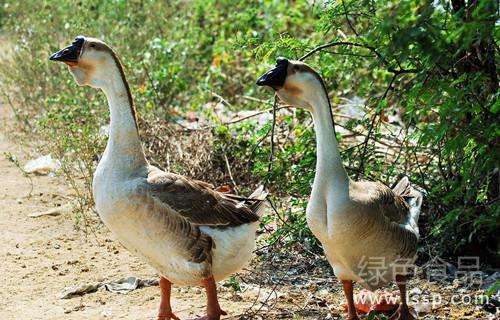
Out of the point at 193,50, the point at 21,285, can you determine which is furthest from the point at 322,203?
the point at 193,50

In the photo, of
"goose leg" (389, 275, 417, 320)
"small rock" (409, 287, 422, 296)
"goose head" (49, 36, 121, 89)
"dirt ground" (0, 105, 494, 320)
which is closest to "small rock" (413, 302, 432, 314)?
"dirt ground" (0, 105, 494, 320)

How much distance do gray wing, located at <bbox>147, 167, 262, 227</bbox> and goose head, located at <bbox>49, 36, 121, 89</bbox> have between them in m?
0.69

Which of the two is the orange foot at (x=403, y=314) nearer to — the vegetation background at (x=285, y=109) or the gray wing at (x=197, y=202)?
the vegetation background at (x=285, y=109)

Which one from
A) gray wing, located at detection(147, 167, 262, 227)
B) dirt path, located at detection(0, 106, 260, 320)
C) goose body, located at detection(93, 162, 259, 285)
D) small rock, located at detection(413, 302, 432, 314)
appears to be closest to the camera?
goose body, located at detection(93, 162, 259, 285)

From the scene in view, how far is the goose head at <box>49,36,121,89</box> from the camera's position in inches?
198

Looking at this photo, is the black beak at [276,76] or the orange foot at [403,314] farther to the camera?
the orange foot at [403,314]

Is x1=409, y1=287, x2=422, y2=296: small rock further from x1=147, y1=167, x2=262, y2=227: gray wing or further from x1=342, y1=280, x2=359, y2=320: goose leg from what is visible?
x1=147, y1=167, x2=262, y2=227: gray wing

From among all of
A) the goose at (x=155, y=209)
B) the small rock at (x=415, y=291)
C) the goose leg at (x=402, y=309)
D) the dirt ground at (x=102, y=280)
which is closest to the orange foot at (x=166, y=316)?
the goose at (x=155, y=209)

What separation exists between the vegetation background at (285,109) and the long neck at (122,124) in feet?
4.22

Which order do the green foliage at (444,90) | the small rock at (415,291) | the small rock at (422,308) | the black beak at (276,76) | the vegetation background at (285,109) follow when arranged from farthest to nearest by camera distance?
the small rock at (415,291)
the small rock at (422,308)
the black beak at (276,76)
the vegetation background at (285,109)
the green foliage at (444,90)

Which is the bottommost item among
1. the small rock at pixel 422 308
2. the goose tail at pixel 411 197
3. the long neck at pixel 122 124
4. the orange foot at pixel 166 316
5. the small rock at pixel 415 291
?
the orange foot at pixel 166 316

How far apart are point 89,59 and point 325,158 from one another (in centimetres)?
161

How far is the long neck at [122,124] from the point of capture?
501cm

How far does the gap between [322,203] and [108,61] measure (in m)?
1.62
